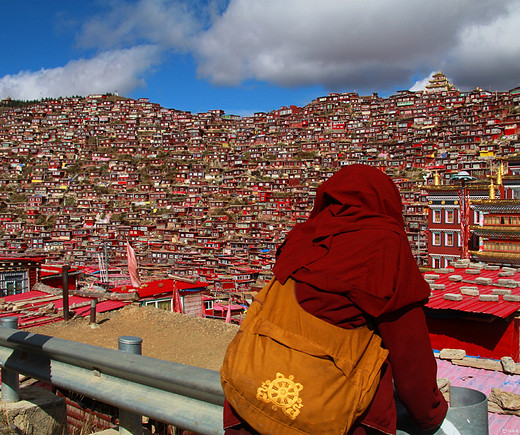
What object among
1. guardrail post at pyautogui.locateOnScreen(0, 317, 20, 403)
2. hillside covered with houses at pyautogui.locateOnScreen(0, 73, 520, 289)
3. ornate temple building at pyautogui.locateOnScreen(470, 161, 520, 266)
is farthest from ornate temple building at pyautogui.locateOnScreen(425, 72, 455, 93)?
guardrail post at pyautogui.locateOnScreen(0, 317, 20, 403)

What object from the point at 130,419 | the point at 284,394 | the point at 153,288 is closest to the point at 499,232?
the point at 153,288

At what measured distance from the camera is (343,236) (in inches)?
61.6

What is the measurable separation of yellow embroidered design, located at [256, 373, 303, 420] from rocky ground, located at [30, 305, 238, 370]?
7728 mm

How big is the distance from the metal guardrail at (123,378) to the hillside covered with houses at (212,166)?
43.7m

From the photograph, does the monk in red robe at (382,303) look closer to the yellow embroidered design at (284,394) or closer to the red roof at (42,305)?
the yellow embroidered design at (284,394)

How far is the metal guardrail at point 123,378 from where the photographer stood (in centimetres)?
183

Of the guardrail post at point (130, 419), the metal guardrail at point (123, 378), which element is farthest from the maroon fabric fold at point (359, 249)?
the guardrail post at point (130, 419)

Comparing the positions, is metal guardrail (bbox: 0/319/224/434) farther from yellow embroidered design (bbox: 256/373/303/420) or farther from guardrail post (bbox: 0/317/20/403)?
yellow embroidered design (bbox: 256/373/303/420)

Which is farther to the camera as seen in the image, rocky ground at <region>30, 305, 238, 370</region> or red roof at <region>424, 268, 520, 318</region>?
rocky ground at <region>30, 305, 238, 370</region>

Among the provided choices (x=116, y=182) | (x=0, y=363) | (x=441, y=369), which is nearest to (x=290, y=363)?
(x=0, y=363)

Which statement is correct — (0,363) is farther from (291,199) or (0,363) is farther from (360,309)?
(291,199)

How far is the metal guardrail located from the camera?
1.83m

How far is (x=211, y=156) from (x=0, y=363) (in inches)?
4155

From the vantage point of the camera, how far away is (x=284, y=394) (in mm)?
1385
